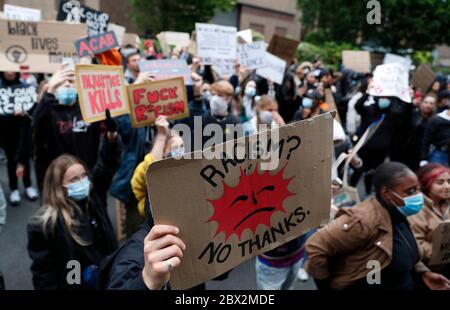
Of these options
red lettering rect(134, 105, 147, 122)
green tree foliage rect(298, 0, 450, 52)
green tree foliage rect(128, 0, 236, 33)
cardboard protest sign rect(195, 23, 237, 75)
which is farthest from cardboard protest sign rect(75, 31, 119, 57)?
green tree foliage rect(298, 0, 450, 52)

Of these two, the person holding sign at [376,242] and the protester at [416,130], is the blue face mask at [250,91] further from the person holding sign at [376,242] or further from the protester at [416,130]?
the person holding sign at [376,242]

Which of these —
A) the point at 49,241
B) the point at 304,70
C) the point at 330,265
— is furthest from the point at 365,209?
the point at 304,70

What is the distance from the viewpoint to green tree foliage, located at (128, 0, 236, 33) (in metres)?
21.3

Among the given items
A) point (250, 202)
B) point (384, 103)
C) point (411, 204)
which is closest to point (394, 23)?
point (384, 103)

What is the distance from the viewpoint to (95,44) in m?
4.19

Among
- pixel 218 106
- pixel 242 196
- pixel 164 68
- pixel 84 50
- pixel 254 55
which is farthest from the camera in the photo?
pixel 254 55

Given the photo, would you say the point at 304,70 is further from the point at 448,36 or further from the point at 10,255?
the point at 448,36

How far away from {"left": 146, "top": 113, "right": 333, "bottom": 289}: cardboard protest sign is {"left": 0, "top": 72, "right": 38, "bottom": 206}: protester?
4116 millimetres

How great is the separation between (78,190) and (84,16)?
133 inches

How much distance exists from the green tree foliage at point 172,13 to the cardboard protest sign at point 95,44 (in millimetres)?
18041

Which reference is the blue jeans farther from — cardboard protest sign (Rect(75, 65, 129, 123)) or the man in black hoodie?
the man in black hoodie

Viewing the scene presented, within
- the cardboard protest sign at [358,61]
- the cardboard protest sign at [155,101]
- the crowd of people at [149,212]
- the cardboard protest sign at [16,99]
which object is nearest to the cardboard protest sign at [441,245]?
the crowd of people at [149,212]

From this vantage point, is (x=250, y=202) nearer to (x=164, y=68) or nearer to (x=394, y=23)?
(x=164, y=68)
